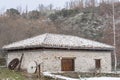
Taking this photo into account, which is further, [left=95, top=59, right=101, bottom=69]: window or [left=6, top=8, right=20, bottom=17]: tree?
[left=6, top=8, right=20, bottom=17]: tree

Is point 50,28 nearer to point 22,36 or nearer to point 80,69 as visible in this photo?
point 22,36

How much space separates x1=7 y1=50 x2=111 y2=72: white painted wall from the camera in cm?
2694

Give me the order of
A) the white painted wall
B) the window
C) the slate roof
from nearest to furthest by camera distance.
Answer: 1. the white painted wall
2. the slate roof
3. the window

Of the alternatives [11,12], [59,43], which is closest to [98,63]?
[59,43]

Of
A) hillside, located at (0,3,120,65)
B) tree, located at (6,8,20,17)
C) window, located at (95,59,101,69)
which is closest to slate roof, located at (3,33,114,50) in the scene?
window, located at (95,59,101,69)

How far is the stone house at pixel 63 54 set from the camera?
88.5ft

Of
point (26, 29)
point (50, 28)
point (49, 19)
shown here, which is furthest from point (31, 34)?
point (49, 19)

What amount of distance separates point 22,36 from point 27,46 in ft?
88.0

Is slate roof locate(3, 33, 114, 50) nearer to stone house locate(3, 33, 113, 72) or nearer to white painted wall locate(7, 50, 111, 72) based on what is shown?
stone house locate(3, 33, 113, 72)

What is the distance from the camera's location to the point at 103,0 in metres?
81.0

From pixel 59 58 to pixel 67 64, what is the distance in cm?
119

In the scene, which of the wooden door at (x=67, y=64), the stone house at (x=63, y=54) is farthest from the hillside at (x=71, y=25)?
the wooden door at (x=67, y=64)

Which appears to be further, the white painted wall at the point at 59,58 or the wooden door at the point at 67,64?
the wooden door at the point at 67,64

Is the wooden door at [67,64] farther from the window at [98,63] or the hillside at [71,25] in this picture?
the hillside at [71,25]
